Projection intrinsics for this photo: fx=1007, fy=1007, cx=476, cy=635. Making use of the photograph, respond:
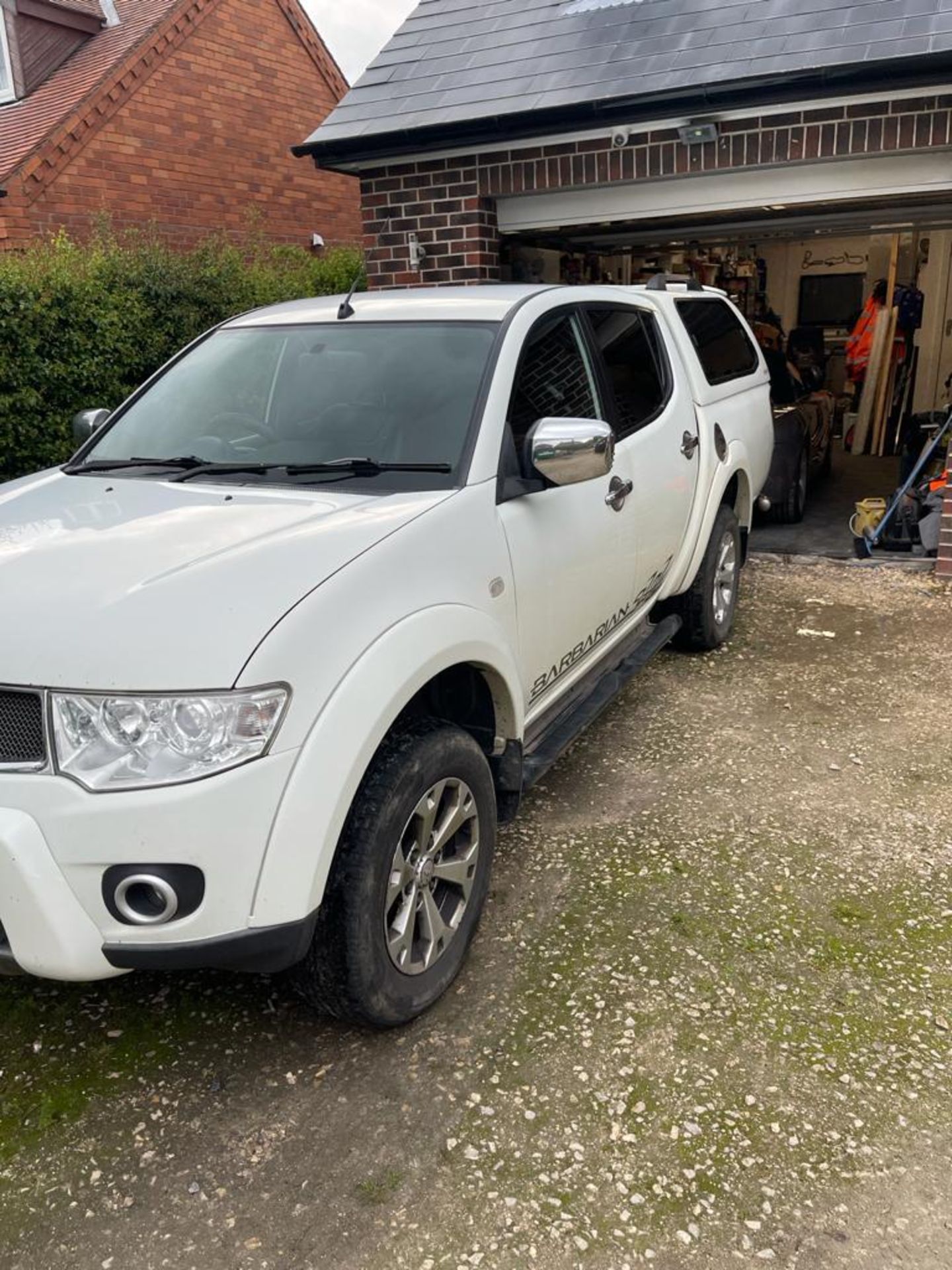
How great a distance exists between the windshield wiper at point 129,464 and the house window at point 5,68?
14.3 m

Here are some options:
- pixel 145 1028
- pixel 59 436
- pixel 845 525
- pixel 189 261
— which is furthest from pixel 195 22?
pixel 145 1028

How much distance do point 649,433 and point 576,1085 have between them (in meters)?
2.71

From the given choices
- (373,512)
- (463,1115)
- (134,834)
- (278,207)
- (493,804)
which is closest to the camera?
(134,834)

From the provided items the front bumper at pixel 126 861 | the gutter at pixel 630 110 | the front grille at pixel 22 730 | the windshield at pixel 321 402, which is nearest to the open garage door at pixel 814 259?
the gutter at pixel 630 110

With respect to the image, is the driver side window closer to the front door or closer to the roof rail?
the front door

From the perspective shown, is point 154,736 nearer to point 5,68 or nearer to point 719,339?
point 719,339

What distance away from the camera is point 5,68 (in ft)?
48.3

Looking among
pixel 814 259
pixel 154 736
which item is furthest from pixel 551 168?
pixel 814 259

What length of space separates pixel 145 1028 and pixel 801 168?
699cm

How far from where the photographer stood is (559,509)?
3.34 metres

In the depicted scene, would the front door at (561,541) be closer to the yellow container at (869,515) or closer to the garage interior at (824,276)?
the yellow container at (869,515)

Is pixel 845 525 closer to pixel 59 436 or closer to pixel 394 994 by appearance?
pixel 59 436

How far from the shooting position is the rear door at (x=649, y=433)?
407cm

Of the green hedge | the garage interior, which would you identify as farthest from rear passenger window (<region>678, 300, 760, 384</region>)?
the green hedge
